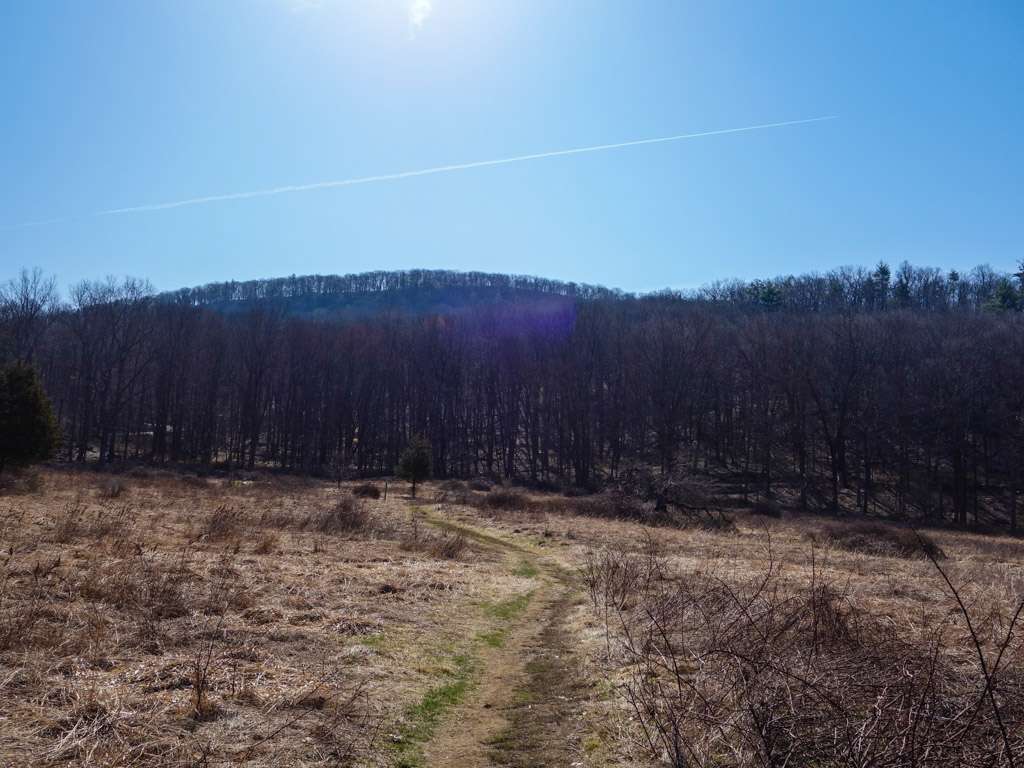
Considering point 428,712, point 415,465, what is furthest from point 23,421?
point 428,712

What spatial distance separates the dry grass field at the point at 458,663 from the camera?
4.43m

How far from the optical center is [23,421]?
82.8ft

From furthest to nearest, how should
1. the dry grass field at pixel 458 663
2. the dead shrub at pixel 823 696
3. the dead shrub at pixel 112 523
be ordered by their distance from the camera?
the dead shrub at pixel 112 523, the dry grass field at pixel 458 663, the dead shrub at pixel 823 696

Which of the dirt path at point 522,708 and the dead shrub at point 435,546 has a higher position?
the dirt path at point 522,708

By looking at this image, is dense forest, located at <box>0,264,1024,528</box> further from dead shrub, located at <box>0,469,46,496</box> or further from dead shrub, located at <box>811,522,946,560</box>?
dead shrub, located at <box>0,469,46,496</box>

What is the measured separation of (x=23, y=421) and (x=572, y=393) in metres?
52.1

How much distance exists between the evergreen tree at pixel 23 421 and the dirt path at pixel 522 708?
77.5 feet

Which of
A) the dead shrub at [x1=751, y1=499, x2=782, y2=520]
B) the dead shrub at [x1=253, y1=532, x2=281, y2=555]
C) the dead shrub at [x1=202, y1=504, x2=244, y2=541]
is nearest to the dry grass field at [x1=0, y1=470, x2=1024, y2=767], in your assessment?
the dead shrub at [x1=253, y1=532, x2=281, y2=555]

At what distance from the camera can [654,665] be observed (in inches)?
281

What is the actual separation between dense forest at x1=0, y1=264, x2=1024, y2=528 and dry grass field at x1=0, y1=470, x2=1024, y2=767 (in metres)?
50.3

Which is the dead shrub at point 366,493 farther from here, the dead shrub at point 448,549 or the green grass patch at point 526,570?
the green grass patch at point 526,570

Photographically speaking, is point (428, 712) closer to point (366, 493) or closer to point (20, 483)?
point (20, 483)

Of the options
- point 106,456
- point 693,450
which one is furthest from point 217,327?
point 693,450

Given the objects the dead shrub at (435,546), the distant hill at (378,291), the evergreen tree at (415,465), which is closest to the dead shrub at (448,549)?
the dead shrub at (435,546)
